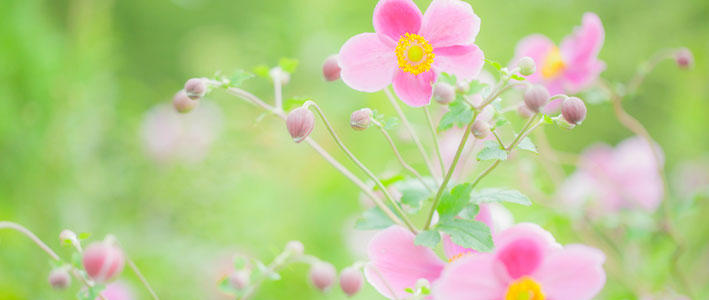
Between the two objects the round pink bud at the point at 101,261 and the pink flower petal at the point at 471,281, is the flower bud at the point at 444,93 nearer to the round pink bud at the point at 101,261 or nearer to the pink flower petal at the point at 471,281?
the pink flower petal at the point at 471,281

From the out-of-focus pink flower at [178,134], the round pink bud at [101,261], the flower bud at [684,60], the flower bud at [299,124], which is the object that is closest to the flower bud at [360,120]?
the flower bud at [299,124]

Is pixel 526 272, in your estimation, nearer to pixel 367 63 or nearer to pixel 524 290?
pixel 524 290

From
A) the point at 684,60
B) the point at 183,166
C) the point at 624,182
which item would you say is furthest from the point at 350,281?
the point at 183,166

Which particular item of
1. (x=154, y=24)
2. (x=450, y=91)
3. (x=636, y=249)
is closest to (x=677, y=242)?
(x=636, y=249)

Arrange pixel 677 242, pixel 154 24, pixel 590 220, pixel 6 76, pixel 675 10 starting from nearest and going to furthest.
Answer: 1. pixel 677 242
2. pixel 590 220
3. pixel 6 76
4. pixel 675 10
5. pixel 154 24

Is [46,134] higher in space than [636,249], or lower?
higher

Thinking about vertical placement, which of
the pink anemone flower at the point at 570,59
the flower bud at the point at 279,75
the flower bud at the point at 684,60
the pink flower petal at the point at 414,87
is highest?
the pink anemone flower at the point at 570,59

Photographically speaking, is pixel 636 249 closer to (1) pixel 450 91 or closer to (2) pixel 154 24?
(1) pixel 450 91

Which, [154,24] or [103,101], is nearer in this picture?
[103,101]
